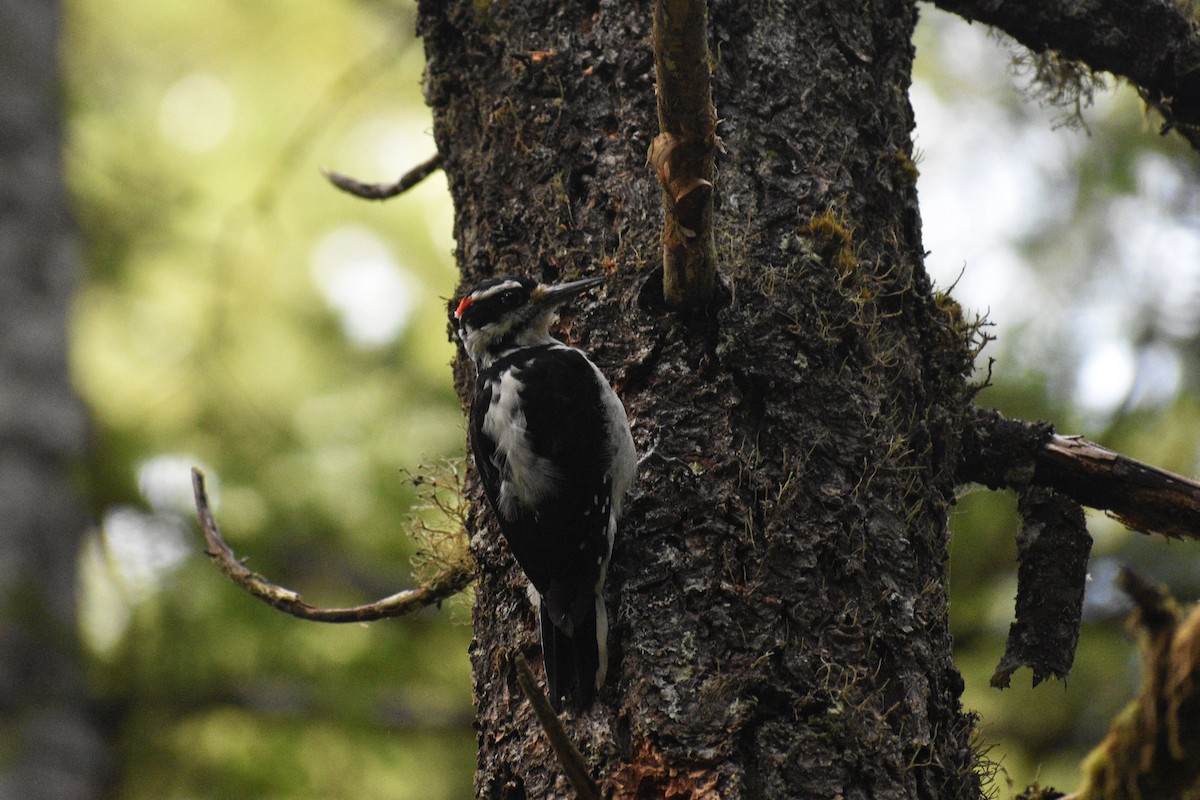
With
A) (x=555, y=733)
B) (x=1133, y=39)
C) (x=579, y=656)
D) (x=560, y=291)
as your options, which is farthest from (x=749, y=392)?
(x=1133, y=39)

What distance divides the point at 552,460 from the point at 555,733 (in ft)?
4.48

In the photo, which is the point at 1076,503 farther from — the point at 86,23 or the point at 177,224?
the point at 86,23

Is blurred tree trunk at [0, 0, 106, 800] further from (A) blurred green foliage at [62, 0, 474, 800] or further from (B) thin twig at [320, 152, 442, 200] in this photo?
(B) thin twig at [320, 152, 442, 200]

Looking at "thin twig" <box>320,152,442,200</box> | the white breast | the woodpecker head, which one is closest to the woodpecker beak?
the woodpecker head

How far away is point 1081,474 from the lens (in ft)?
8.30

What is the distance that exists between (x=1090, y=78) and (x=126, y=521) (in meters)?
4.80

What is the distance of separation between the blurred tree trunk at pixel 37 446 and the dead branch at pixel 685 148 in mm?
4322

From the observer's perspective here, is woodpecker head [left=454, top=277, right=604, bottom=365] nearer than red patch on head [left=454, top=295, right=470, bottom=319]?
Yes

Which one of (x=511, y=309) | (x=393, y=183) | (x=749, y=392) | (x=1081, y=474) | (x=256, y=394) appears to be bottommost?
(x=1081, y=474)

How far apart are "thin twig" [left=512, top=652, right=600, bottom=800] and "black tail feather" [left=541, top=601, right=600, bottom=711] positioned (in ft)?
1.56

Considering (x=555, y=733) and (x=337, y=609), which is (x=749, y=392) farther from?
(x=337, y=609)

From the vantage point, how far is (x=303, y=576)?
562cm

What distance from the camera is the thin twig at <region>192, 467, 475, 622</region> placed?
2816 mm

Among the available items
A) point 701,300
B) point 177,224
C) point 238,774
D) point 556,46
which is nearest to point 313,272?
point 177,224
